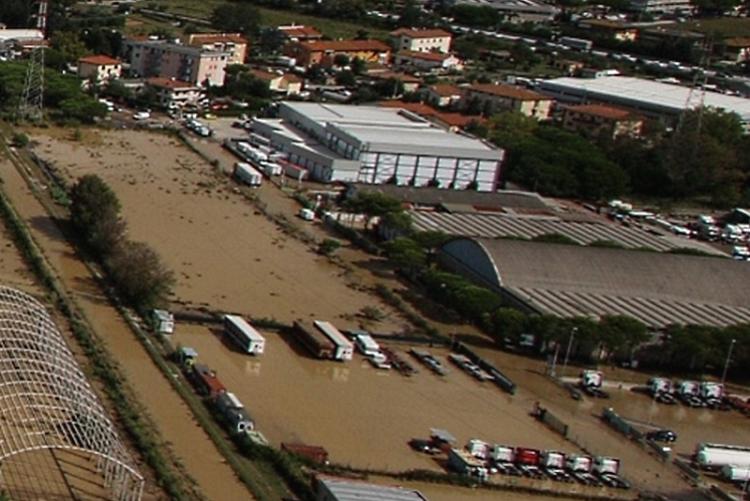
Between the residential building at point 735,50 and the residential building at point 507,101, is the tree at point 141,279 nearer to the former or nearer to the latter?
the residential building at point 507,101

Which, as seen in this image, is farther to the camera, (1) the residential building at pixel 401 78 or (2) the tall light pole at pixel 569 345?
(1) the residential building at pixel 401 78

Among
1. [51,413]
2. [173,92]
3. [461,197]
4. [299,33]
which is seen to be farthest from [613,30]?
[51,413]

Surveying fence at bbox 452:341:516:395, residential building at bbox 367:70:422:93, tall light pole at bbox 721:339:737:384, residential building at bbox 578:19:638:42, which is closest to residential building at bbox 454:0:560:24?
residential building at bbox 578:19:638:42

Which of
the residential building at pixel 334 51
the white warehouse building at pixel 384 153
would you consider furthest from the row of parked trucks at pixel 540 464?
the residential building at pixel 334 51

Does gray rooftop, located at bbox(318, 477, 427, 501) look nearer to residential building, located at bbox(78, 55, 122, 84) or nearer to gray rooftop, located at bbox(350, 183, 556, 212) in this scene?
gray rooftop, located at bbox(350, 183, 556, 212)

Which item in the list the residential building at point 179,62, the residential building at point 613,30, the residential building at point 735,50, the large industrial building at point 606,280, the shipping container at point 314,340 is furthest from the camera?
the residential building at point 613,30

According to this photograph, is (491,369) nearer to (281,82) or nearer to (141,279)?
(141,279)
